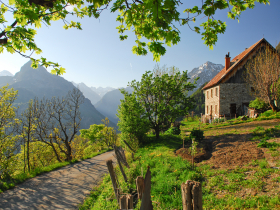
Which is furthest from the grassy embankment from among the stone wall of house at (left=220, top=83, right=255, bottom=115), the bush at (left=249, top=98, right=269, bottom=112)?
the stone wall of house at (left=220, top=83, right=255, bottom=115)

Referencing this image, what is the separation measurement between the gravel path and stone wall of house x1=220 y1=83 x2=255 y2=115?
20117mm

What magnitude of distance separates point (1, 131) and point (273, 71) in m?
26.7

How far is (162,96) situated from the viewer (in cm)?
1459

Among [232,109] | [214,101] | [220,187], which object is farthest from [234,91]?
[220,187]

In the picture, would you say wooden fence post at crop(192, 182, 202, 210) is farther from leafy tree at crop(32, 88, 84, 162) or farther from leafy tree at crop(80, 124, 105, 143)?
leafy tree at crop(80, 124, 105, 143)

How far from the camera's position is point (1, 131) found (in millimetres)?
11664

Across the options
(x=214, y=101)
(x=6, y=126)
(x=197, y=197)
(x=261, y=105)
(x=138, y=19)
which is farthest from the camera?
(x=214, y=101)

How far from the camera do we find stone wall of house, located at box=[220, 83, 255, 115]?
20625 millimetres

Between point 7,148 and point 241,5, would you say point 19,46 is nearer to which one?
point 241,5

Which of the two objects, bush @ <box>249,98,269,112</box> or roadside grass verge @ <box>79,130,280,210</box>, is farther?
bush @ <box>249,98,269,112</box>

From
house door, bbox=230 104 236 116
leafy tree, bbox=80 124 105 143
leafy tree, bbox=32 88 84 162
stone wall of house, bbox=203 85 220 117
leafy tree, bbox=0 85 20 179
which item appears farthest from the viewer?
stone wall of house, bbox=203 85 220 117

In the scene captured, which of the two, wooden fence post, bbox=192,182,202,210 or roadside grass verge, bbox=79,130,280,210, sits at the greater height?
wooden fence post, bbox=192,182,202,210

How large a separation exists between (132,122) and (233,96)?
17.0 metres

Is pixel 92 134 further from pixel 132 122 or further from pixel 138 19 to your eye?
pixel 138 19
